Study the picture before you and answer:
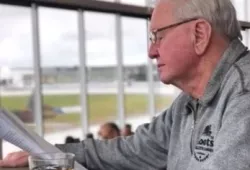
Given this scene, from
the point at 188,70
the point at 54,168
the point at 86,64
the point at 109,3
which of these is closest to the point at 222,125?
the point at 188,70

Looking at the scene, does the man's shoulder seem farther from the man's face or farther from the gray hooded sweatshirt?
the man's face

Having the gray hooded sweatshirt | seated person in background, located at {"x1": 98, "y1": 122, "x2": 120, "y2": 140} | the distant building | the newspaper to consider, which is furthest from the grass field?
the newspaper

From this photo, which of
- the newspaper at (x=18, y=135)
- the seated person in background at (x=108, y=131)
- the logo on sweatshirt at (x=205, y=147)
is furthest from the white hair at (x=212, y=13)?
the seated person in background at (x=108, y=131)

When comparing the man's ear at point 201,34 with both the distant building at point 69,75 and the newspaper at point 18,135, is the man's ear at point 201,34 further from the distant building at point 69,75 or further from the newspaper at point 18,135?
the distant building at point 69,75

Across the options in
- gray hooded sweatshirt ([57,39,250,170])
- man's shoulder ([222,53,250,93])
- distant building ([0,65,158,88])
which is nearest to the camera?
gray hooded sweatshirt ([57,39,250,170])

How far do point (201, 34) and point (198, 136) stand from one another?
258 mm

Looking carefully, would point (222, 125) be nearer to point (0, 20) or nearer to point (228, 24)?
point (228, 24)

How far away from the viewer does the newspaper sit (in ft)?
4.00

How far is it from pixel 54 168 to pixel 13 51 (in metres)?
5.65

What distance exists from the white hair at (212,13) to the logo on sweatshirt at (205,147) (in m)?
0.27

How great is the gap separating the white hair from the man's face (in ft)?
0.07

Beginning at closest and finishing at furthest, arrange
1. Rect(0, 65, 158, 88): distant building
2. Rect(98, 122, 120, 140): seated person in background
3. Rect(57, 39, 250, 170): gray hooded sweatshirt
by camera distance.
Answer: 1. Rect(57, 39, 250, 170): gray hooded sweatshirt
2. Rect(98, 122, 120, 140): seated person in background
3. Rect(0, 65, 158, 88): distant building

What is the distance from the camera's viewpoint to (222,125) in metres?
1.09

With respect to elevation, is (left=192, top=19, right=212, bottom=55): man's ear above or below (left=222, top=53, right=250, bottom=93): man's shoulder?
above
